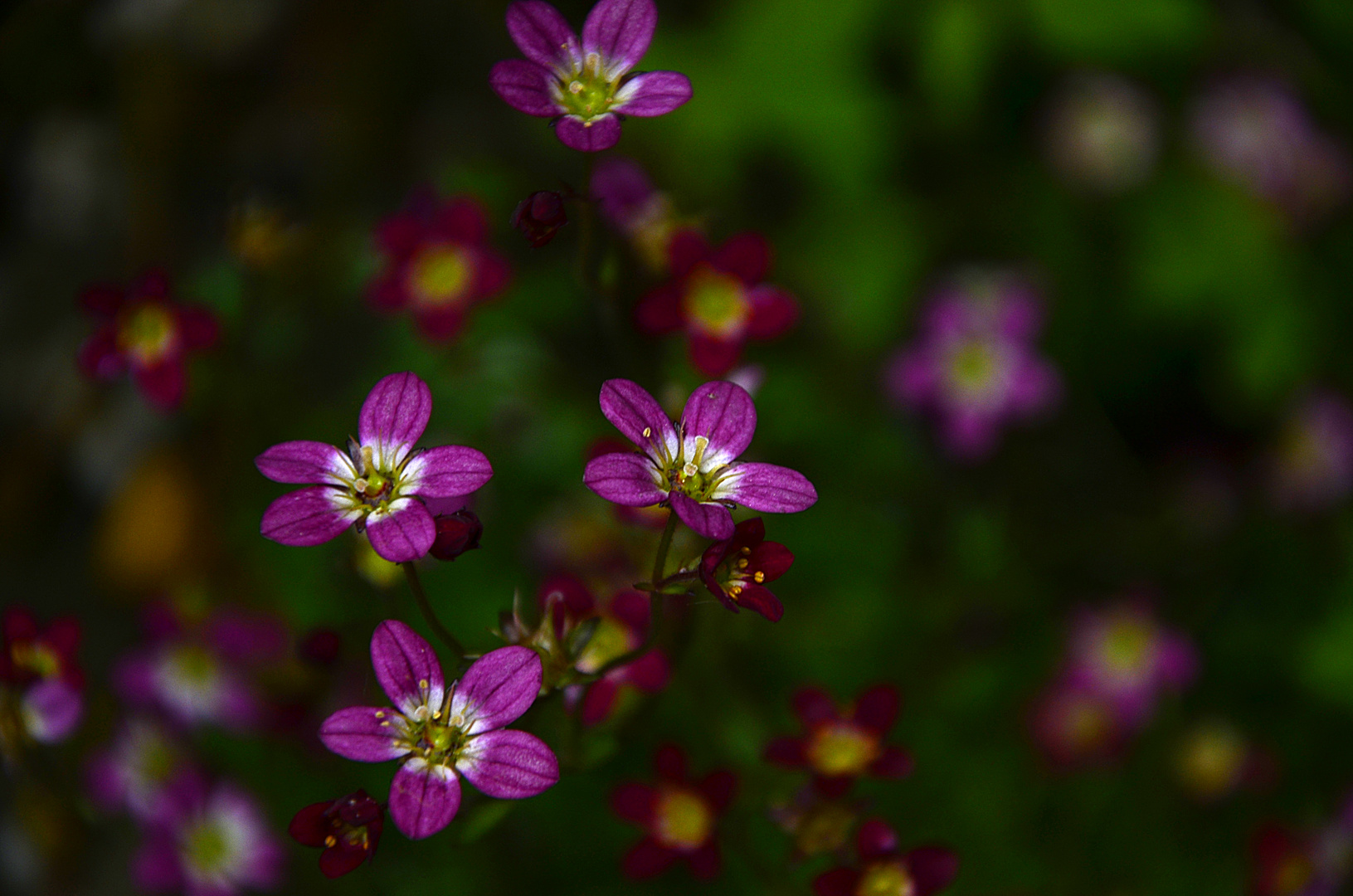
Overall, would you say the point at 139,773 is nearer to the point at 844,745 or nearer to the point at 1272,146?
the point at 844,745

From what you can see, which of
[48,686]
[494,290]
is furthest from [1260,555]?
[48,686]

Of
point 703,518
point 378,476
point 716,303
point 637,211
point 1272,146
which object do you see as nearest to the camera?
point 703,518

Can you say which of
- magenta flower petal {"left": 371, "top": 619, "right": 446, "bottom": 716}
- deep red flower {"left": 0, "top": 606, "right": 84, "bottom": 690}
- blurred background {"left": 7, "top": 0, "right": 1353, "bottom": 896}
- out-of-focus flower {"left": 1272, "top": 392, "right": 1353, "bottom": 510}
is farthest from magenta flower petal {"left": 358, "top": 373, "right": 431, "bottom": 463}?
out-of-focus flower {"left": 1272, "top": 392, "right": 1353, "bottom": 510}

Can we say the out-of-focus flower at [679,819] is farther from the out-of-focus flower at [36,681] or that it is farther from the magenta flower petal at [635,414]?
the out-of-focus flower at [36,681]

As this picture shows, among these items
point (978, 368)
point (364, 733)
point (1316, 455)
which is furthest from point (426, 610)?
point (1316, 455)

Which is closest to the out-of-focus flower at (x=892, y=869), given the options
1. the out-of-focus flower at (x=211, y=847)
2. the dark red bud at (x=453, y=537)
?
the dark red bud at (x=453, y=537)
